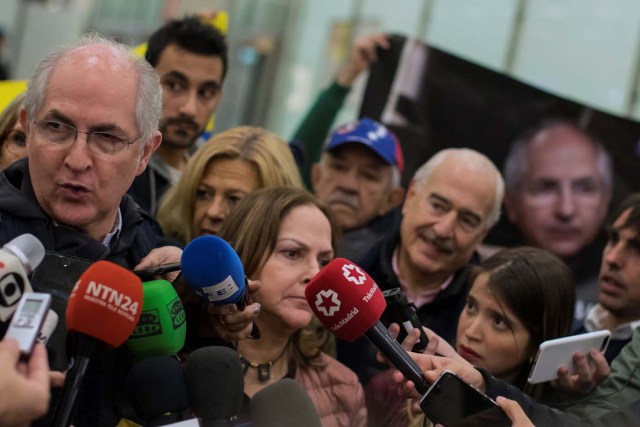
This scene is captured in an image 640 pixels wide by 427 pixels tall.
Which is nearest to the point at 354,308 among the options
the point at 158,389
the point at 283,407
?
the point at 283,407

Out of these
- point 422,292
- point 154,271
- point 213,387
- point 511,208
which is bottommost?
point 422,292

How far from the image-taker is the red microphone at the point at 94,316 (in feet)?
7.24

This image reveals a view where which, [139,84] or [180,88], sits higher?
[139,84]

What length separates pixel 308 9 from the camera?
32.1 ft

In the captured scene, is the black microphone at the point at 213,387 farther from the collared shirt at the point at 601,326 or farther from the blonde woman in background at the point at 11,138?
the collared shirt at the point at 601,326

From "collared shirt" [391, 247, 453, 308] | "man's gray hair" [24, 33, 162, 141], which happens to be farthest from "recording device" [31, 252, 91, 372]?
"collared shirt" [391, 247, 453, 308]

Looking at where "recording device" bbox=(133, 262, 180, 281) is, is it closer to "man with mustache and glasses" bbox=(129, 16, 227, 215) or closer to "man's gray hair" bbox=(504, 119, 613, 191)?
"man with mustache and glasses" bbox=(129, 16, 227, 215)

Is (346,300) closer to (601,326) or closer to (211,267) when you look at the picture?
(211,267)

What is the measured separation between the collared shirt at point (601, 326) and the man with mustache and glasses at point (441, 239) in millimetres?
501

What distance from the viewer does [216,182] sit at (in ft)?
13.1

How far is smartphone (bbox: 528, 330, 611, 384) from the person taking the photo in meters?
3.21

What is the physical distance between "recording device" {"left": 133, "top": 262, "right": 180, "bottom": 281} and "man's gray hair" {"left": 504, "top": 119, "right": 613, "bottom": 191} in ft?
9.84

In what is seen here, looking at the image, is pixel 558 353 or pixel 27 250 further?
pixel 558 353

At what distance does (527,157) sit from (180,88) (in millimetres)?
1835
